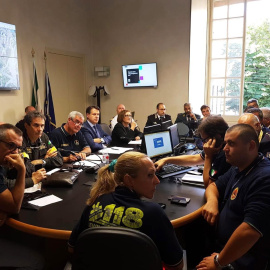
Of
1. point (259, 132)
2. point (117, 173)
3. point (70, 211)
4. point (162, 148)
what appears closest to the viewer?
point (117, 173)

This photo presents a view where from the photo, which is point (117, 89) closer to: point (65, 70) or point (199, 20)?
point (65, 70)

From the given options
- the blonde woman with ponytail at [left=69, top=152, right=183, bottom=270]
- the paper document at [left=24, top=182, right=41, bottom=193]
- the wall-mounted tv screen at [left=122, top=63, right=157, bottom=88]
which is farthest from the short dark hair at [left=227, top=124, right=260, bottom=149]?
the wall-mounted tv screen at [left=122, top=63, right=157, bottom=88]

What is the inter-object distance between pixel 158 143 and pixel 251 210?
4.88ft

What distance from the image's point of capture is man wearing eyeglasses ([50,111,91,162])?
11.3 ft

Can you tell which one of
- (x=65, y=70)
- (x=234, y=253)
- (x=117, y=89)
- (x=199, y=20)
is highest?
(x=199, y=20)

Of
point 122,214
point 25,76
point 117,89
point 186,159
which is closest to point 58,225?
point 122,214

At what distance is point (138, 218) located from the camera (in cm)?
114

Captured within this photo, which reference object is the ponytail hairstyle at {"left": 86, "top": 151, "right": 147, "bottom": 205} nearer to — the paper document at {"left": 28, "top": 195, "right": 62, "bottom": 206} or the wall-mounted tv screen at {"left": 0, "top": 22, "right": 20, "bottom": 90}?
the paper document at {"left": 28, "top": 195, "right": 62, "bottom": 206}

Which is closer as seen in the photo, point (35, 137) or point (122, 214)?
point (122, 214)

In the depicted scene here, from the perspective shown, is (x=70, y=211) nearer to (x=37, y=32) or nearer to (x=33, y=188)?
(x=33, y=188)

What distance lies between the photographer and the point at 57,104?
6.25 metres

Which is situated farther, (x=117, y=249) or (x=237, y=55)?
(x=237, y=55)

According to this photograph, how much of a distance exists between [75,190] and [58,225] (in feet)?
1.77

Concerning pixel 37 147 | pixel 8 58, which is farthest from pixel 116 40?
pixel 37 147
